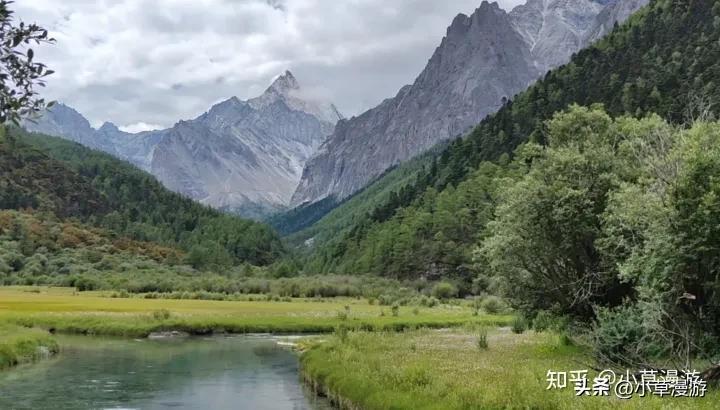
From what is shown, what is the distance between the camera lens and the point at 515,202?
43.1 meters

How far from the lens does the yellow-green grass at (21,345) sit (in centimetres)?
4978

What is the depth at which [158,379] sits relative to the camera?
4534cm

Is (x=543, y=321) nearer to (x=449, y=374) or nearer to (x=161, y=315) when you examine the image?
(x=449, y=374)

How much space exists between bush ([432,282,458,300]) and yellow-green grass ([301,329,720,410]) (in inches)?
3800

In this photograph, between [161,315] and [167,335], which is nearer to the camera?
[167,335]


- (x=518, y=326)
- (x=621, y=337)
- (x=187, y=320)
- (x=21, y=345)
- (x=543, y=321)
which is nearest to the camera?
(x=621, y=337)

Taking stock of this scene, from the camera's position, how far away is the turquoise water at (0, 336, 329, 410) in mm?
36500

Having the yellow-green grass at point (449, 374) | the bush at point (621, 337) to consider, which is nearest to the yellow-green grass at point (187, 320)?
the yellow-green grass at point (449, 374)

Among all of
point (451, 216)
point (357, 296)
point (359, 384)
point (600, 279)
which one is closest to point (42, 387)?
point (359, 384)

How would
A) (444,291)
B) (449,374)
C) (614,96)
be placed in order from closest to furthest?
(449,374) → (444,291) → (614,96)

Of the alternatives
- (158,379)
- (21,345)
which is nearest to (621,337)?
(158,379)

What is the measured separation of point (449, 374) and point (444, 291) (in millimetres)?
123703

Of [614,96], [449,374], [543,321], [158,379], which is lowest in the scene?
[158,379]

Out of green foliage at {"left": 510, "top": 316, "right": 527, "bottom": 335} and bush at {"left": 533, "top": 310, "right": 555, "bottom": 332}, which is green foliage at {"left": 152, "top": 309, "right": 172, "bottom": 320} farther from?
bush at {"left": 533, "top": 310, "right": 555, "bottom": 332}
